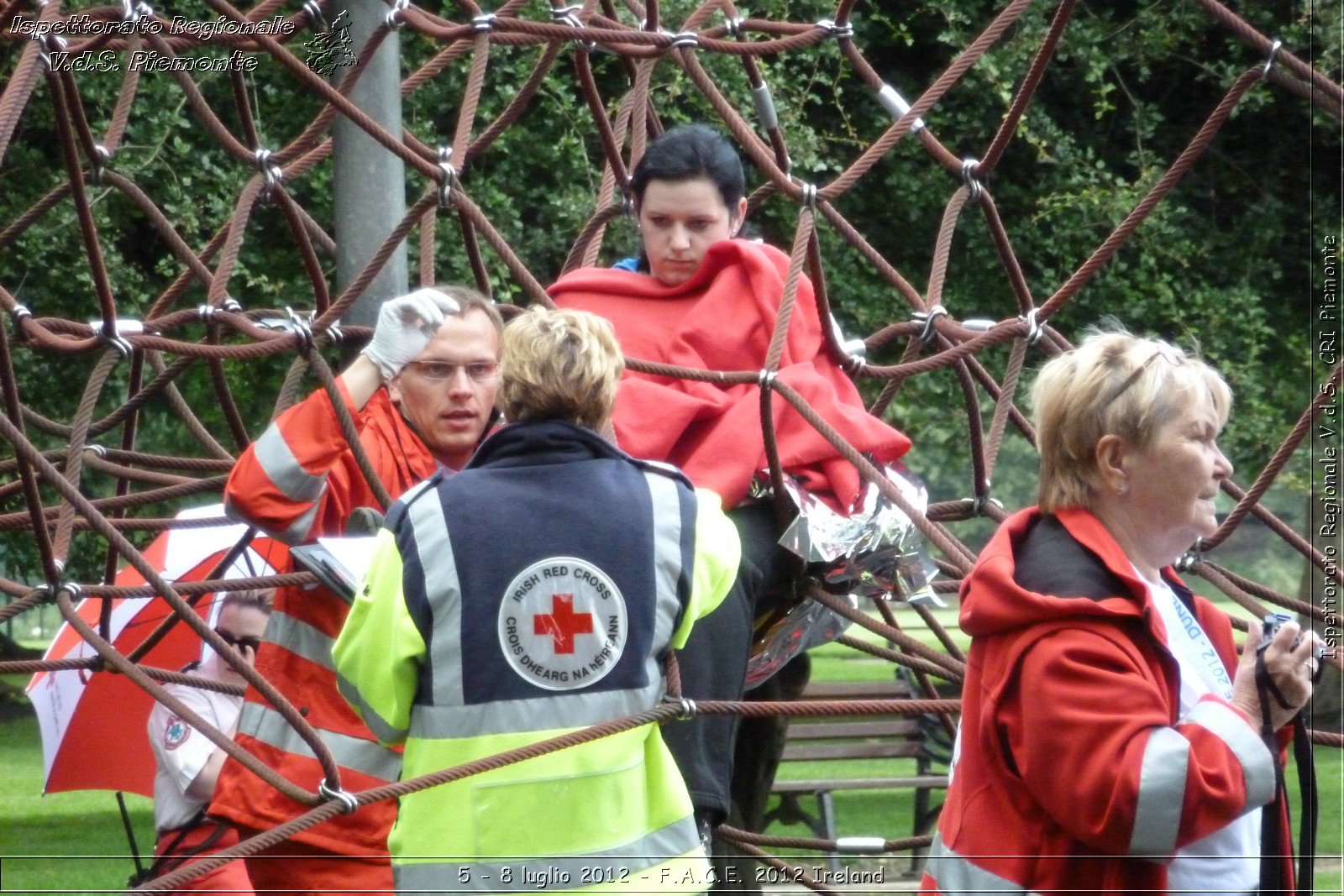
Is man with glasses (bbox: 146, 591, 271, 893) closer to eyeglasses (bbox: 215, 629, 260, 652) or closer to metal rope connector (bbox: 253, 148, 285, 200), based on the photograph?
eyeglasses (bbox: 215, 629, 260, 652)

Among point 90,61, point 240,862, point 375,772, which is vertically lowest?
point 240,862

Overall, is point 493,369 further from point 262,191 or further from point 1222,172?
point 1222,172

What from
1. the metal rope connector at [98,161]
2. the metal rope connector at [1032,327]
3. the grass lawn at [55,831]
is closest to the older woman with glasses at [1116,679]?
the metal rope connector at [1032,327]

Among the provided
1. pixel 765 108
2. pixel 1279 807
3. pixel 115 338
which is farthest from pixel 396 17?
pixel 1279 807

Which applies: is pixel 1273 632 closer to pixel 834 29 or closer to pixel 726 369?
pixel 726 369

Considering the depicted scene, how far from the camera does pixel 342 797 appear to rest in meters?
2.19

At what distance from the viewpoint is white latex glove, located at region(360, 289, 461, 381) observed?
2.33 m

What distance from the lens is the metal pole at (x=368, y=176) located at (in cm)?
301

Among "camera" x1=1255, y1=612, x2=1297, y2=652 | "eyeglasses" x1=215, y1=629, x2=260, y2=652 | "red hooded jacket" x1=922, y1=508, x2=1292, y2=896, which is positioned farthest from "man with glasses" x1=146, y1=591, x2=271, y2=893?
"camera" x1=1255, y1=612, x2=1297, y2=652

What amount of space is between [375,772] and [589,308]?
83 cm

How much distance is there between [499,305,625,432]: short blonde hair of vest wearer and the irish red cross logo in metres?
0.22

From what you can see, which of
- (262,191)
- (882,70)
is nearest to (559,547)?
(262,191)

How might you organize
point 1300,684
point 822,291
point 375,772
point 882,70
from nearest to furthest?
point 1300,684, point 375,772, point 822,291, point 882,70

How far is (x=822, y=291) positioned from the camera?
264cm
